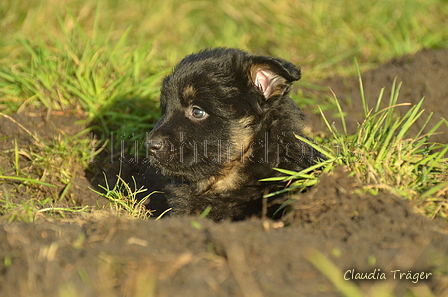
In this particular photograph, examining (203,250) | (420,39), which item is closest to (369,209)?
(203,250)

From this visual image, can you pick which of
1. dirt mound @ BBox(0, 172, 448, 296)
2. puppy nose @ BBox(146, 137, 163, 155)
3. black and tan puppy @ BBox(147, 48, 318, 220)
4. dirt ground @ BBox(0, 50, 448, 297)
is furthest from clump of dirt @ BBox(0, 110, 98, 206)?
dirt mound @ BBox(0, 172, 448, 296)

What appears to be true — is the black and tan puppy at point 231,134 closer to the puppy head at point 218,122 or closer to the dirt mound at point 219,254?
the puppy head at point 218,122

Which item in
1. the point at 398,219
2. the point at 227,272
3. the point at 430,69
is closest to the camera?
the point at 227,272

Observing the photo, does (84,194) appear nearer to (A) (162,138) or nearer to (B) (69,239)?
(A) (162,138)

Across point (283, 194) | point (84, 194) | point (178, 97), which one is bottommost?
point (84, 194)

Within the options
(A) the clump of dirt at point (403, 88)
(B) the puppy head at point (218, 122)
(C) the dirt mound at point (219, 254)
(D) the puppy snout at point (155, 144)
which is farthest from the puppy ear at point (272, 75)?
(A) the clump of dirt at point (403, 88)

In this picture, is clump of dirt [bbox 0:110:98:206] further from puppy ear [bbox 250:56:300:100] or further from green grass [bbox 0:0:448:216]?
puppy ear [bbox 250:56:300:100]

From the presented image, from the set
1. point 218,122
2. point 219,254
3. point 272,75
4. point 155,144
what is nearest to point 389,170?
point 272,75
